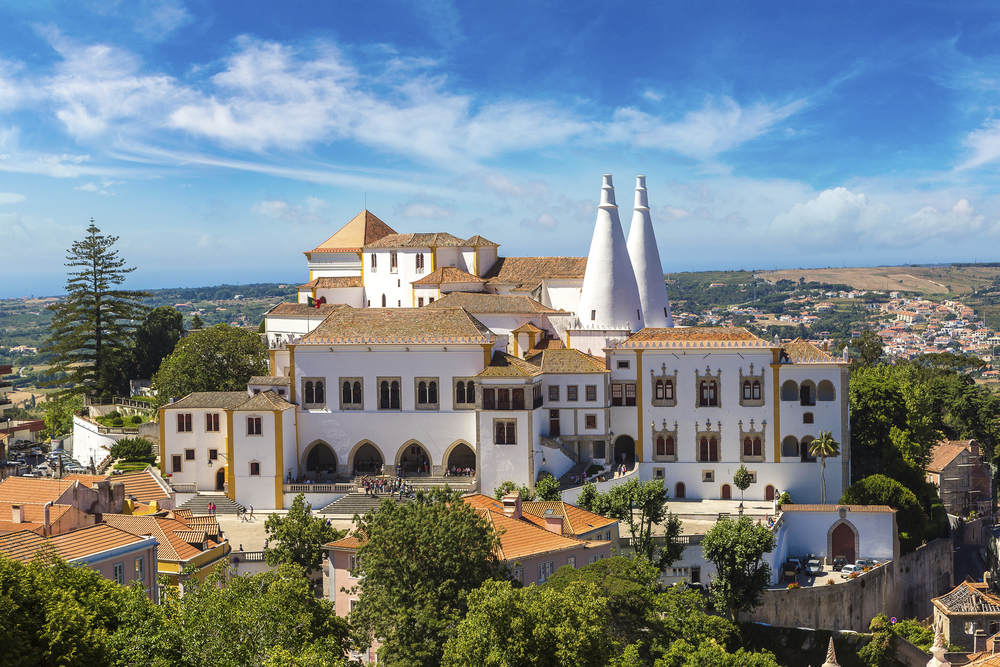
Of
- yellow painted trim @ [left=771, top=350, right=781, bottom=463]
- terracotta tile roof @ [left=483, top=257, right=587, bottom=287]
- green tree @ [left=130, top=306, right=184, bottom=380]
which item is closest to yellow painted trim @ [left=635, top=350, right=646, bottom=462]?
yellow painted trim @ [left=771, top=350, right=781, bottom=463]

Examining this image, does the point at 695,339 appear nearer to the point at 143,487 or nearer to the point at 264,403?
the point at 264,403

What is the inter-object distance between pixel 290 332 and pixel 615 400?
25.2 meters

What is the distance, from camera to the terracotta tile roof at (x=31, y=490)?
35.9m

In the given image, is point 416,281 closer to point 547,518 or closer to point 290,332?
point 290,332

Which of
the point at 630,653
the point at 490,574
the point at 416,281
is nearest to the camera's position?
the point at 630,653

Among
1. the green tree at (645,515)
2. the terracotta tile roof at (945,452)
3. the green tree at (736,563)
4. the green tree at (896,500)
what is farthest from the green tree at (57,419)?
the terracotta tile roof at (945,452)

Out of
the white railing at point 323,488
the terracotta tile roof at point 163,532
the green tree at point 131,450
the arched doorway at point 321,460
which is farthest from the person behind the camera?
the green tree at point 131,450

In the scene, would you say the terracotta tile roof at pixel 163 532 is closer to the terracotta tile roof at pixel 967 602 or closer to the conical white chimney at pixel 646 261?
the conical white chimney at pixel 646 261

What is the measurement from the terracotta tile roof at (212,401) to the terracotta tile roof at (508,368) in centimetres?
1120

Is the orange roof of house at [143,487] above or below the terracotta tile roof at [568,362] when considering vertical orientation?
below

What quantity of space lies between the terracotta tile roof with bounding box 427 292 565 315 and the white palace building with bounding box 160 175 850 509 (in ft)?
18.9

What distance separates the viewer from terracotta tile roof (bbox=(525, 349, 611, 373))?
48.7 metres

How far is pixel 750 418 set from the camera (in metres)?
48.1

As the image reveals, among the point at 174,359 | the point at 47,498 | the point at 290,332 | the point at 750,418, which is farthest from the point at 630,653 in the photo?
the point at 290,332
